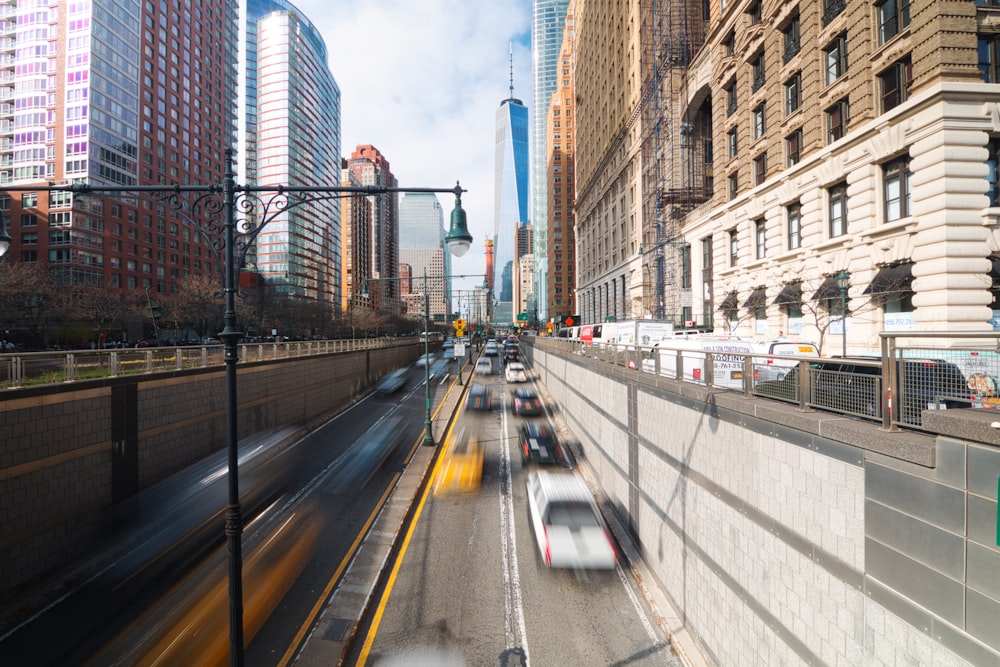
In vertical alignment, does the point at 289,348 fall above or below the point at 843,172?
below

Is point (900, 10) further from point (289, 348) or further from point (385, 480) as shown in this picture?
point (289, 348)

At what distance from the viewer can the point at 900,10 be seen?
17547mm

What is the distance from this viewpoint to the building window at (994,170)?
15914 millimetres

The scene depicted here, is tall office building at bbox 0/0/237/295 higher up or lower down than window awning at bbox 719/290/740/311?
higher up

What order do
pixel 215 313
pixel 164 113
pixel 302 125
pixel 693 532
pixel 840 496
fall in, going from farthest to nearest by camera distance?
pixel 302 125, pixel 164 113, pixel 215 313, pixel 693 532, pixel 840 496

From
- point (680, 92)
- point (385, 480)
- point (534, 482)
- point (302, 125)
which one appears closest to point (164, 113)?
point (302, 125)

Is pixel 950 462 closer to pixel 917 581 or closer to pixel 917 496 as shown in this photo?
pixel 917 496

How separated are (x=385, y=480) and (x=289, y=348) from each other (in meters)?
17.1

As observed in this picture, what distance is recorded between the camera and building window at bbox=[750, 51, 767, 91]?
27367 millimetres

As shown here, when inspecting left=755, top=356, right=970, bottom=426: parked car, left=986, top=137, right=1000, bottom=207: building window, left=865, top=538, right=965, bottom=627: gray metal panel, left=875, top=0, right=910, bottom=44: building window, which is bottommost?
left=865, top=538, right=965, bottom=627: gray metal panel

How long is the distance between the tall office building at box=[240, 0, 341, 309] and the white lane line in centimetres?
10553

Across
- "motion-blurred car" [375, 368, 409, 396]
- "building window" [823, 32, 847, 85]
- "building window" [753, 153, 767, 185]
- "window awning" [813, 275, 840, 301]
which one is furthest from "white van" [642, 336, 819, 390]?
"motion-blurred car" [375, 368, 409, 396]

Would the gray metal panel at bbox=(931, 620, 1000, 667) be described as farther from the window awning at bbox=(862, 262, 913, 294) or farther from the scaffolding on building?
the scaffolding on building

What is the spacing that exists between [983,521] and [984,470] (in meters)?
0.44
